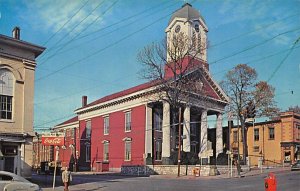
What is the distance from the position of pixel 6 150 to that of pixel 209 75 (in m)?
34.9

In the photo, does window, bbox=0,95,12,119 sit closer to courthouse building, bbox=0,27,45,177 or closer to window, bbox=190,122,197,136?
courthouse building, bbox=0,27,45,177

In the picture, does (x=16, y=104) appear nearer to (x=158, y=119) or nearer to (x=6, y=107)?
(x=6, y=107)

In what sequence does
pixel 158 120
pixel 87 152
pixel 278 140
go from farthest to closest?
1. pixel 278 140
2. pixel 87 152
3. pixel 158 120

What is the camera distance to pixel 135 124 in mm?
53562

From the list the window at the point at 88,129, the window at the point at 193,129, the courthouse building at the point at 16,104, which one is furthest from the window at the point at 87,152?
the courthouse building at the point at 16,104

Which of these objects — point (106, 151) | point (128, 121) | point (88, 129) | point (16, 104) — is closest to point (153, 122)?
point (128, 121)

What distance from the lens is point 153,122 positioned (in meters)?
53.3

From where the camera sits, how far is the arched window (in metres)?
26.9

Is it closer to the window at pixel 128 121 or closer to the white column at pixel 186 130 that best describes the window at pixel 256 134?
the white column at pixel 186 130

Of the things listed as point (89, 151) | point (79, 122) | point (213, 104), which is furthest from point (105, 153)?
point (213, 104)

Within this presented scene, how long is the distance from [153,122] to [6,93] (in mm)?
28058

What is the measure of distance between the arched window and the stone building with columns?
24.4 m

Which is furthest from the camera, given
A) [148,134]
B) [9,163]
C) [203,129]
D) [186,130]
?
[203,129]

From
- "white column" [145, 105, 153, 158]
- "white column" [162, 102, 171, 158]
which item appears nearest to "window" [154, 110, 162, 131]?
"white column" [145, 105, 153, 158]
